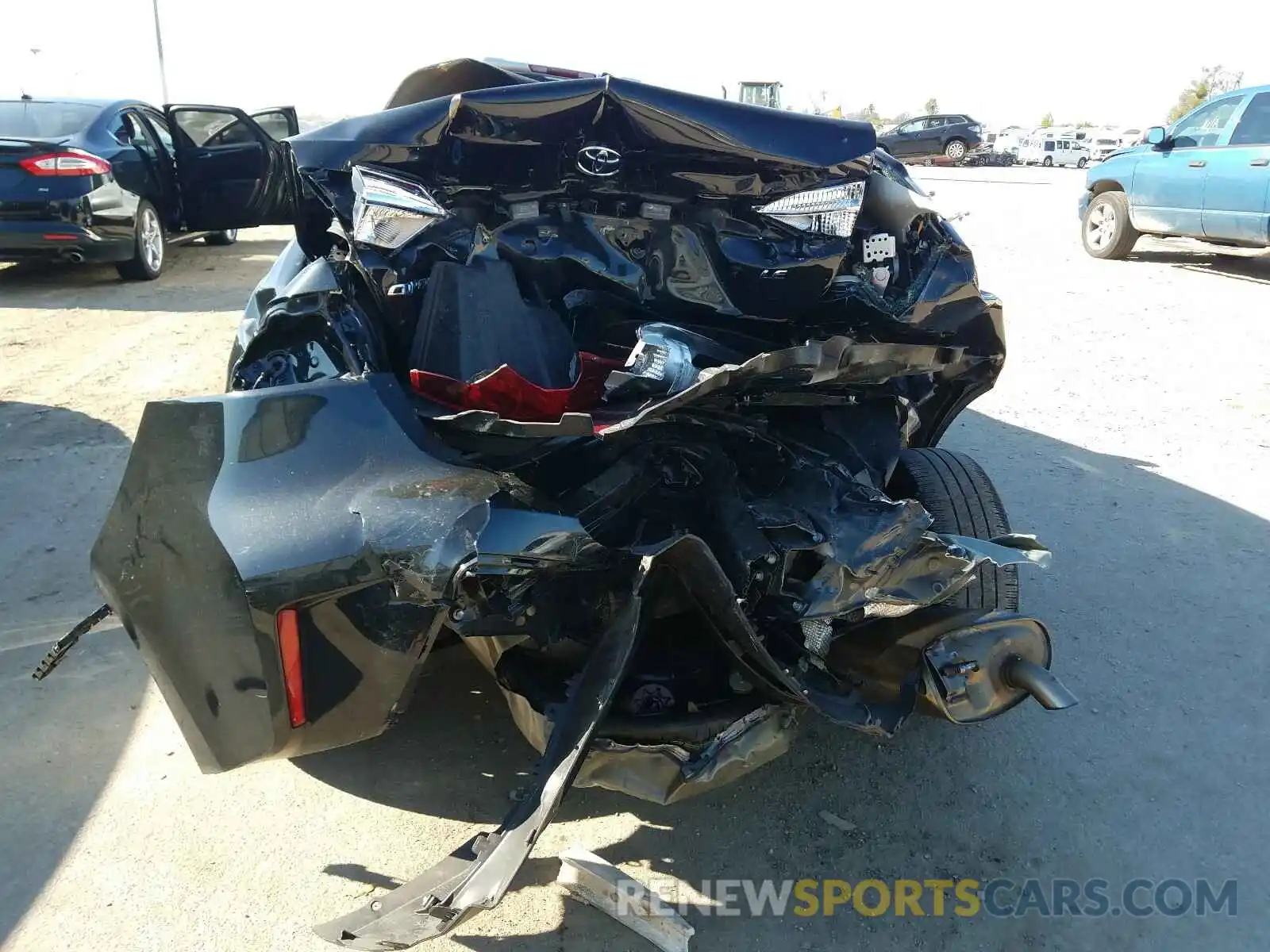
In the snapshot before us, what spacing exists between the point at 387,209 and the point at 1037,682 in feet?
6.09

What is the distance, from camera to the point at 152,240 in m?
8.34

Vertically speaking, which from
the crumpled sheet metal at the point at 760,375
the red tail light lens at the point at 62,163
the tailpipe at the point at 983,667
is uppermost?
the crumpled sheet metal at the point at 760,375

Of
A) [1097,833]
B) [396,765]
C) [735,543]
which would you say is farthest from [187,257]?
[1097,833]

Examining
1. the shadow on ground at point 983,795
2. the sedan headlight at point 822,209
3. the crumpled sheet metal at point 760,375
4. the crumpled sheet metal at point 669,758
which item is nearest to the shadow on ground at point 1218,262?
the shadow on ground at point 983,795

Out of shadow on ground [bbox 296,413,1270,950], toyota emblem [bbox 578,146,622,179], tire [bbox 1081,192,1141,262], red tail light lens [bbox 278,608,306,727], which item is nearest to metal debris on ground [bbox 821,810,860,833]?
shadow on ground [bbox 296,413,1270,950]

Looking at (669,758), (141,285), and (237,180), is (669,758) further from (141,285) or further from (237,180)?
(141,285)

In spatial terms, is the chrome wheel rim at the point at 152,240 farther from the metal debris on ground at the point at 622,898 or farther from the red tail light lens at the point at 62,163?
the metal debris on ground at the point at 622,898

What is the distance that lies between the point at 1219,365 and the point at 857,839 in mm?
5292

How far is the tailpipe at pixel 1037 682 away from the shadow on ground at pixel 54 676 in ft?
7.50

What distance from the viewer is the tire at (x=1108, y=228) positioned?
31.6 feet

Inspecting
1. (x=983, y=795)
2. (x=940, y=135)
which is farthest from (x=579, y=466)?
(x=940, y=135)

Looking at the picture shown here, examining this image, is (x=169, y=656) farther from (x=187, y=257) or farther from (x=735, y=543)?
(x=187, y=257)

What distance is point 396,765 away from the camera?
2477mm

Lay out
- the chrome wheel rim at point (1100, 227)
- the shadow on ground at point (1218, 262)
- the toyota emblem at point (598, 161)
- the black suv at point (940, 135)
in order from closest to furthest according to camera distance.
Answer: the toyota emblem at point (598, 161)
the shadow on ground at point (1218, 262)
the chrome wheel rim at point (1100, 227)
the black suv at point (940, 135)
